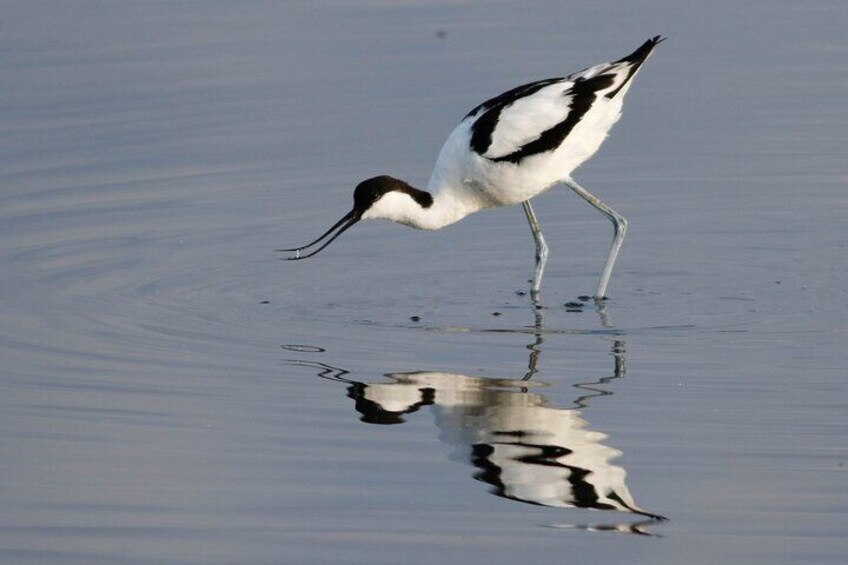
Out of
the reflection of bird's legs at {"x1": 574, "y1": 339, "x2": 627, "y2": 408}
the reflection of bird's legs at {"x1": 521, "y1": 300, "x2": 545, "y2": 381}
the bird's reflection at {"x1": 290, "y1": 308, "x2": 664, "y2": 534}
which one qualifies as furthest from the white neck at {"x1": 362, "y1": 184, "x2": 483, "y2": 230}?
the reflection of bird's legs at {"x1": 574, "y1": 339, "x2": 627, "y2": 408}

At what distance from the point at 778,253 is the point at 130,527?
4631 mm

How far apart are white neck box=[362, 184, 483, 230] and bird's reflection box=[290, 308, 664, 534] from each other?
129 cm

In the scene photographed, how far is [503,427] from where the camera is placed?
23.0 ft

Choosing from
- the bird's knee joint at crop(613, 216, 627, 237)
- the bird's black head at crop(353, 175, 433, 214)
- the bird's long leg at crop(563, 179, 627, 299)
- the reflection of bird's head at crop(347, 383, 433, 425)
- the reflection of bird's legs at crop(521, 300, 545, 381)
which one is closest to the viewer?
the reflection of bird's head at crop(347, 383, 433, 425)

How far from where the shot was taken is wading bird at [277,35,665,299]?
29.8 ft

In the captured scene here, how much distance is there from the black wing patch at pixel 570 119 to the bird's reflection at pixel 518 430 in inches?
48.9

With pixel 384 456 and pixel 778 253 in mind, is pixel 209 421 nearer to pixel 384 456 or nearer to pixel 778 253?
pixel 384 456

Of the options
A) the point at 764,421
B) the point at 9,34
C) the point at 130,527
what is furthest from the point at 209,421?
the point at 9,34

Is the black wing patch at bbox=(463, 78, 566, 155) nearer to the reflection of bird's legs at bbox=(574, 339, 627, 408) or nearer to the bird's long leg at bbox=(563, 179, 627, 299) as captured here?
the bird's long leg at bbox=(563, 179, 627, 299)

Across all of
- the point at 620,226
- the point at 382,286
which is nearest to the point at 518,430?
the point at 382,286

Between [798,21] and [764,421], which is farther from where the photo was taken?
[798,21]

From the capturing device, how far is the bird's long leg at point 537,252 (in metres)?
9.30

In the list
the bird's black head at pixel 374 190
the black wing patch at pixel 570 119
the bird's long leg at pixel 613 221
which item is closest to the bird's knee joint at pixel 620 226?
the bird's long leg at pixel 613 221

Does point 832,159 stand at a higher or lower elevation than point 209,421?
higher
